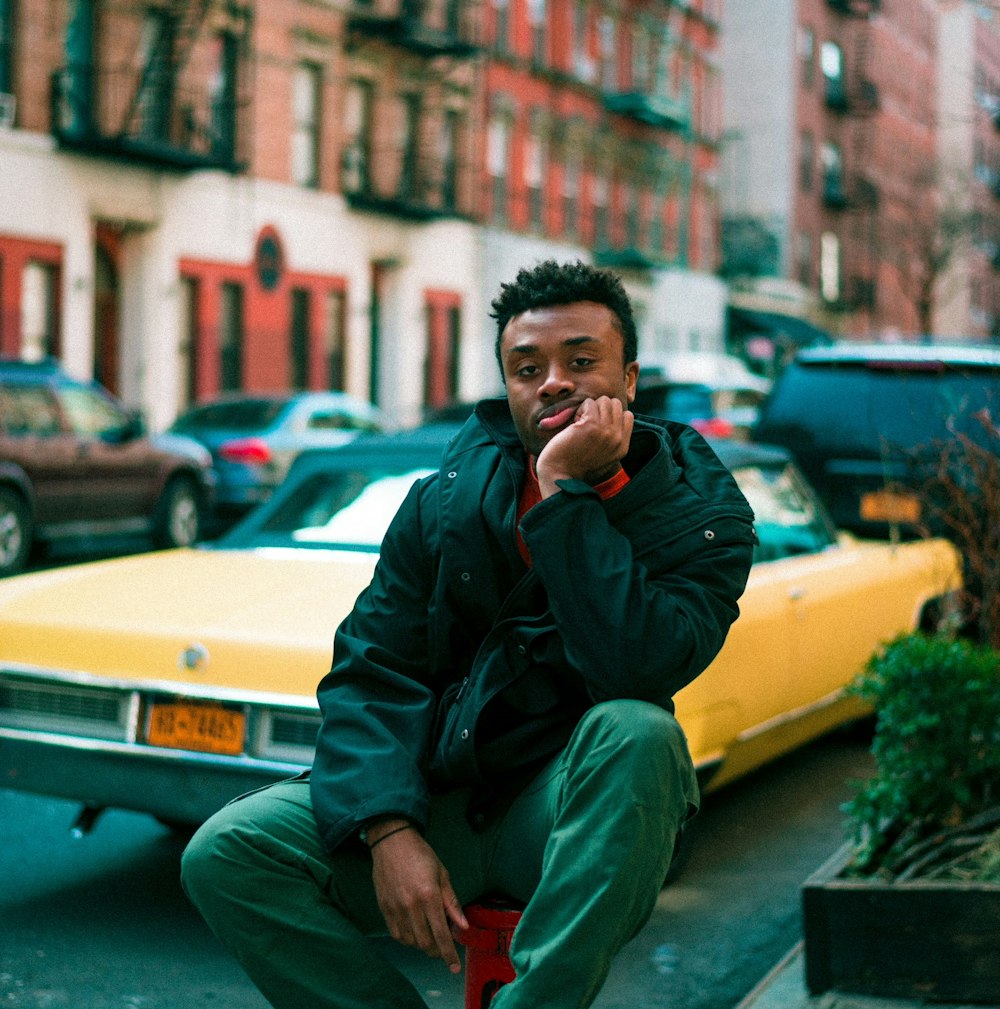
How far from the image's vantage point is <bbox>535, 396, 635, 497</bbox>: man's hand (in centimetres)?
302

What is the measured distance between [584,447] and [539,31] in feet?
117

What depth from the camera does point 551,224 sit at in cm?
3791

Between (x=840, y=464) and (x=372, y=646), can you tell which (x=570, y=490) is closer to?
(x=372, y=646)

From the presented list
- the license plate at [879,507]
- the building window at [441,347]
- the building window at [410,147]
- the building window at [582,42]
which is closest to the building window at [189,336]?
the building window at [410,147]

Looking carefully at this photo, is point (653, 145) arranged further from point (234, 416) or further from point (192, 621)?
point (192, 621)

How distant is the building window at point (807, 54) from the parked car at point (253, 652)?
4728cm

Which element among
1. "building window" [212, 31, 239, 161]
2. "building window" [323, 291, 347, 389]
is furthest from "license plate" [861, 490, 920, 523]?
"building window" [323, 291, 347, 389]

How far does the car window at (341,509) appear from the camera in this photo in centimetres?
579

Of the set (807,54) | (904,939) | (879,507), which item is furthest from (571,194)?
(904,939)

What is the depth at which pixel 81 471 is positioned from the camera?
15.6m

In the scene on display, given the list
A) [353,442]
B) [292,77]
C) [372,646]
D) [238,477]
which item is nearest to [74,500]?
[238,477]

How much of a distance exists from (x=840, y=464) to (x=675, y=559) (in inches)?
253

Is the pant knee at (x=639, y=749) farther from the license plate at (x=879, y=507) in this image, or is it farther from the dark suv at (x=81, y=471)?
the dark suv at (x=81, y=471)

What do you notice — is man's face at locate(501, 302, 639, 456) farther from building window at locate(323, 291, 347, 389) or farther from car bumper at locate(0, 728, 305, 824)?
building window at locate(323, 291, 347, 389)
